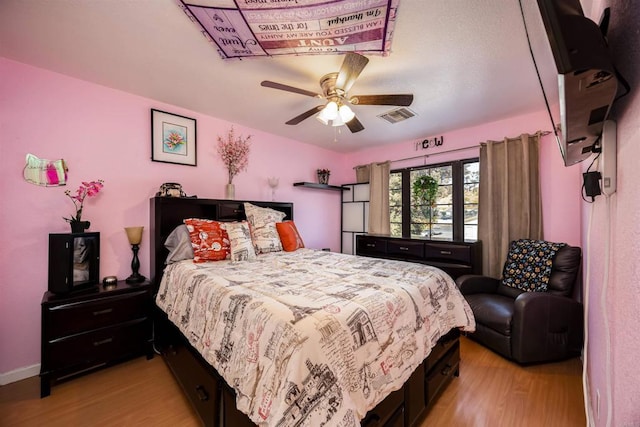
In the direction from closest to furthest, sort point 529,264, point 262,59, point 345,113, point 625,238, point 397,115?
point 625,238 < point 262,59 < point 345,113 < point 529,264 < point 397,115

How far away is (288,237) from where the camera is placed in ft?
9.66

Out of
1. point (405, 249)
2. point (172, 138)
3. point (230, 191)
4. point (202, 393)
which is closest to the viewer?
point (202, 393)

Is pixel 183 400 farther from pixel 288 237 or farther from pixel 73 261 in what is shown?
pixel 288 237

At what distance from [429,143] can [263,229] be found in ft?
8.88

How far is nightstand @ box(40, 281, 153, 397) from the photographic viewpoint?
1.81 meters

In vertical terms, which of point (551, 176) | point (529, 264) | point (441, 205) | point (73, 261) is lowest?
point (529, 264)

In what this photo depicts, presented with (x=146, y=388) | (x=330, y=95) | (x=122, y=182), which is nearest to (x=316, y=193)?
(x=330, y=95)

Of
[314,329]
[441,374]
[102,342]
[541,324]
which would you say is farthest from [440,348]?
[102,342]

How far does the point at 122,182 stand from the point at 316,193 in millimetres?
2655

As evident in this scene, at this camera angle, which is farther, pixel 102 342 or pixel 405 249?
pixel 405 249

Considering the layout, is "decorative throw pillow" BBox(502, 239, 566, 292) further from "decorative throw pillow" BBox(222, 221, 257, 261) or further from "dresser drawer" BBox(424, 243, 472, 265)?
"decorative throw pillow" BBox(222, 221, 257, 261)

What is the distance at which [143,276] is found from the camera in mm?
2420

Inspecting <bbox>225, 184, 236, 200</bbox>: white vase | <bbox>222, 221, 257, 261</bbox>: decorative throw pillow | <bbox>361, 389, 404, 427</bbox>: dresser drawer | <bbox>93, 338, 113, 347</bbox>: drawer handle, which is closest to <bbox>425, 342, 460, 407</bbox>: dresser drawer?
<bbox>361, 389, 404, 427</bbox>: dresser drawer

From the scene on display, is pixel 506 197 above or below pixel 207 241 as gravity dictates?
above
